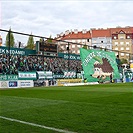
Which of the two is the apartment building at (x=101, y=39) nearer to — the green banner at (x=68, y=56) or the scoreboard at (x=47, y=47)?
the green banner at (x=68, y=56)

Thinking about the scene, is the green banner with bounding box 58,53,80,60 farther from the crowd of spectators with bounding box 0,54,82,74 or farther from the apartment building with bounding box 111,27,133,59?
the apartment building with bounding box 111,27,133,59

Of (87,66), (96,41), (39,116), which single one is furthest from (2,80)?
(96,41)

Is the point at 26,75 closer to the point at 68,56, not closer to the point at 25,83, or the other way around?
the point at 25,83

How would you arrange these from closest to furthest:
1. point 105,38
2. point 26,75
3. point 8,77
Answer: point 8,77 < point 26,75 < point 105,38

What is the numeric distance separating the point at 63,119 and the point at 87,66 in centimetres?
Result: 2500

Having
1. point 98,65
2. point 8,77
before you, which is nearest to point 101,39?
point 98,65

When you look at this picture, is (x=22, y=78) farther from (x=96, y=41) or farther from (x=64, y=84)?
(x=96, y=41)

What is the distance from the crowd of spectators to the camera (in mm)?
24469

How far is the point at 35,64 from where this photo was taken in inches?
1090

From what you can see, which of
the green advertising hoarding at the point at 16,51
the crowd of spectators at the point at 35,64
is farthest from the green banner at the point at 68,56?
the green advertising hoarding at the point at 16,51

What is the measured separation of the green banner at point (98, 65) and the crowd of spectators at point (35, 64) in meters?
2.04

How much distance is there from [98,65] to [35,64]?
9.34 meters

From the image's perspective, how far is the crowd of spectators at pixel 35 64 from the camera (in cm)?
2447

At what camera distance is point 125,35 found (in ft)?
318
